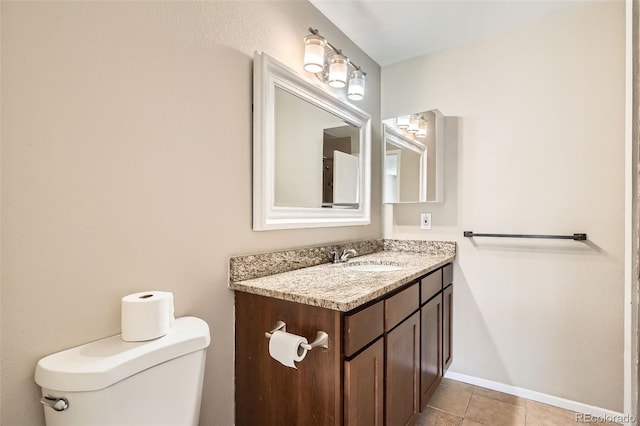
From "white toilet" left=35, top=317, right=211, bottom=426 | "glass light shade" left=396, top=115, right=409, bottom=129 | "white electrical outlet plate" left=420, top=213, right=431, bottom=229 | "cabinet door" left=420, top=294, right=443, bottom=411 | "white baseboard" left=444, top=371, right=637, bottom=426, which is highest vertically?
"glass light shade" left=396, top=115, right=409, bottom=129

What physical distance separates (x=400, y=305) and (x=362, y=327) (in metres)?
0.33

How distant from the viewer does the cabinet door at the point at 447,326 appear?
6.45 feet

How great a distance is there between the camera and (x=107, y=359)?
81 cm

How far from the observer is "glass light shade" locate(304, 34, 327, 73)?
160 cm

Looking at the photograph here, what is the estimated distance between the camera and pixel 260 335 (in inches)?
48.6

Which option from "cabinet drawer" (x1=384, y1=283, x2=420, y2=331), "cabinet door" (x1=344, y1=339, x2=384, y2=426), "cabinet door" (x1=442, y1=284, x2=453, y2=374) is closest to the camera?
"cabinet door" (x1=344, y1=339, x2=384, y2=426)

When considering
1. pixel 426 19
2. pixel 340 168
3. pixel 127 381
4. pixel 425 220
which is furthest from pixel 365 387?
pixel 426 19

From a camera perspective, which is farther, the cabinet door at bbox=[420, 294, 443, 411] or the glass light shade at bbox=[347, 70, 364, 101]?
the glass light shade at bbox=[347, 70, 364, 101]

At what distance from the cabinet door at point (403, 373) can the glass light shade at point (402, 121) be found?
4.26 feet

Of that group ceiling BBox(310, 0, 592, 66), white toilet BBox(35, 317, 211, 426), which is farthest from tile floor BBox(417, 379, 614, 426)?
ceiling BBox(310, 0, 592, 66)

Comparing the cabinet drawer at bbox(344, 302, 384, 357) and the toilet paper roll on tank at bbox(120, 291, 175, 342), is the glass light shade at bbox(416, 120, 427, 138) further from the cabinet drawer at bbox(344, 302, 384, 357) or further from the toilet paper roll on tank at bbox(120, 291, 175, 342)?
the toilet paper roll on tank at bbox(120, 291, 175, 342)

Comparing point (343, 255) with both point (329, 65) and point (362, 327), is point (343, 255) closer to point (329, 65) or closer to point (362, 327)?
point (362, 327)

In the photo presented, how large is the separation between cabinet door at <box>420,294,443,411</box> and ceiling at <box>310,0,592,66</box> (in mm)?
1644

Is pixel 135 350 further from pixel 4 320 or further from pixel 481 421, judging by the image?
pixel 481 421
